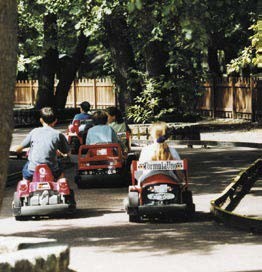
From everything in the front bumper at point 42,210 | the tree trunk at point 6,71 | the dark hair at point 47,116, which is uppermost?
the tree trunk at point 6,71

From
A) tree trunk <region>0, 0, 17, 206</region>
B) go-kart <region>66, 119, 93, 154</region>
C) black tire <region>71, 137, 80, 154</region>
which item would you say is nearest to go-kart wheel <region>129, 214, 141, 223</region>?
tree trunk <region>0, 0, 17, 206</region>

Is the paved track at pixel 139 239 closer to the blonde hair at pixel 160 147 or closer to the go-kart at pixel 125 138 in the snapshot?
the blonde hair at pixel 160 147

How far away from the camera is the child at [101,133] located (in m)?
19.1

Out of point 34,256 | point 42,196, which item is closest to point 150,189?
point 42,196

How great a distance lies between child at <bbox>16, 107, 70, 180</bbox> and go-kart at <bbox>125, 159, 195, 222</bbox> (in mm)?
1316

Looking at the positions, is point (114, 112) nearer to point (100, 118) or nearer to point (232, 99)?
point (100, 118)

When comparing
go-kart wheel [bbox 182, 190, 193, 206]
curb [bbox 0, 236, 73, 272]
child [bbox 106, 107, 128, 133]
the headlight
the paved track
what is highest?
child [bbox 106, 107, 128, 133]

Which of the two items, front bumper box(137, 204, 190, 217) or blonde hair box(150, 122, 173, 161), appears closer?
front bumper box(137, 204, 190, 217)

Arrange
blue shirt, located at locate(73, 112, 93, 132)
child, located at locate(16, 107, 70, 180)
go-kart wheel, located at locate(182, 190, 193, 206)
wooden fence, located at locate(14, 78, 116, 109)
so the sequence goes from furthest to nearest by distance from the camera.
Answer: wooden fence, located at locate(14, 78, 116, 109) → blue shirt, located at locate(73, 112, 93, 132) → child, located at locate(16, 107, 70, 180) → go-kart wheel, located at locate(182, 190, 193, 206)

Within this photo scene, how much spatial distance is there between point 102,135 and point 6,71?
35.2ft

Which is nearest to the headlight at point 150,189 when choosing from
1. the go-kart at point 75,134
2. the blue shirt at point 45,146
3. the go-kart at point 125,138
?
the blue shirt at point 45,146

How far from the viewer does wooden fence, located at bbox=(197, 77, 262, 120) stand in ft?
141

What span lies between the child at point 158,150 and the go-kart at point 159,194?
0.14 ft

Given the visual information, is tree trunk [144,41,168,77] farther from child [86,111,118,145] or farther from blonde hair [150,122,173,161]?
blonde hair [150,122,173,161]
